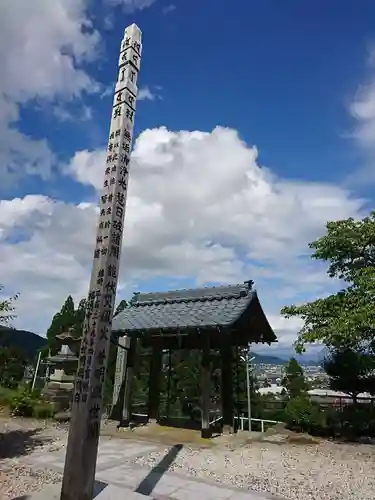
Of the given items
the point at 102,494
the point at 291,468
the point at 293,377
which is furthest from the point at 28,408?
the point at 293,377

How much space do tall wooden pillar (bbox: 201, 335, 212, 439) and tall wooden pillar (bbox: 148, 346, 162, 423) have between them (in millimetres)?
2523

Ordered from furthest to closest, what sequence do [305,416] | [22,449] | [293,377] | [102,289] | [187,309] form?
[293,377]
[187,309]
[305,416]
[22,449]
[102,289]

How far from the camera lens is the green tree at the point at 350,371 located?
1238cm

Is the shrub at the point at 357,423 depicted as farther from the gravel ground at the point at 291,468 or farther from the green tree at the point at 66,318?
the green tree at the point at 66,318

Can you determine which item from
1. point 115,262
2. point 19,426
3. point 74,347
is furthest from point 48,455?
point 74,347

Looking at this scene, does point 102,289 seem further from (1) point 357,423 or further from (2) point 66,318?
(2) point 66,318

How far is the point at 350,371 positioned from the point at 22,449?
33.1 feet

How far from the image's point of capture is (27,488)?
5777 millimetres

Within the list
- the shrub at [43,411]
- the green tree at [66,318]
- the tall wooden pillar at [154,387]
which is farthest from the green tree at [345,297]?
the green tree at [66,318]

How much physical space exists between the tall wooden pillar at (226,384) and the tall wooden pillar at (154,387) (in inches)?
97.4

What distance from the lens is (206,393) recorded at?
1116 cm

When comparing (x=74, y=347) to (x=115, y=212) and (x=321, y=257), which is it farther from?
(x=115, y=212)

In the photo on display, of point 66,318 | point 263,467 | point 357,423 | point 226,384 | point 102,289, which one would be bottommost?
point 263,467

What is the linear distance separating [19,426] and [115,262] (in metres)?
9.51
